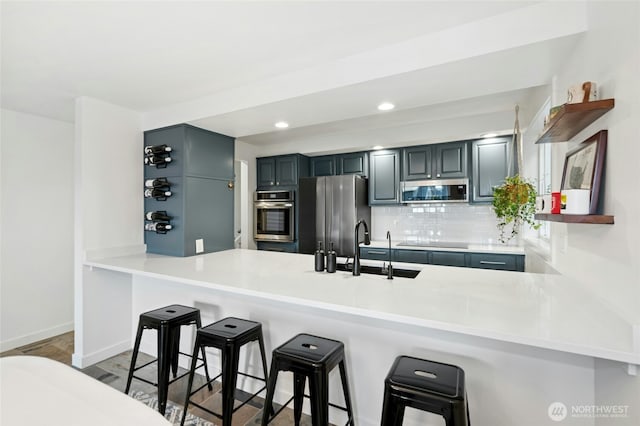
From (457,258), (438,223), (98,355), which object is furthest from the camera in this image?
(438,223)

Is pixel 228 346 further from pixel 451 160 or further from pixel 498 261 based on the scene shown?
pixel 451 160

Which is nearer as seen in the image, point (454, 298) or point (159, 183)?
point (454, 298)

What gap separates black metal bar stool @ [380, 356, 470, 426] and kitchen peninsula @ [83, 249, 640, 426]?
0.23 m

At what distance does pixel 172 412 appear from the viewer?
207 cm

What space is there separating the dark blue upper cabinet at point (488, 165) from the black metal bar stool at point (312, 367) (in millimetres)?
2786

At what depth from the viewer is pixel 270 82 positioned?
2.25 metres

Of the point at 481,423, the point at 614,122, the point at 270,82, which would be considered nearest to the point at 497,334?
the point at 481,423

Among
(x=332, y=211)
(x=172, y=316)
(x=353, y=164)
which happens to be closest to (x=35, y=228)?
(x=172, y=316)

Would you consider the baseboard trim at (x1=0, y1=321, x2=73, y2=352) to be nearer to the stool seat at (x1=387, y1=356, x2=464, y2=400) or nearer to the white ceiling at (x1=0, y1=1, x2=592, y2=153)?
the white ceiling at (x1=0, y1=1, x2=592, y2=153)

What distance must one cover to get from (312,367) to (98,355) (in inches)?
94.5

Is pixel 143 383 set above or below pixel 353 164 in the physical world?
below

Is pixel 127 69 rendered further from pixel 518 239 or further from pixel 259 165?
pixel 518 239

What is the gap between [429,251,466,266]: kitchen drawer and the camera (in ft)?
11.2

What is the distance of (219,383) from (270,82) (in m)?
2.35
